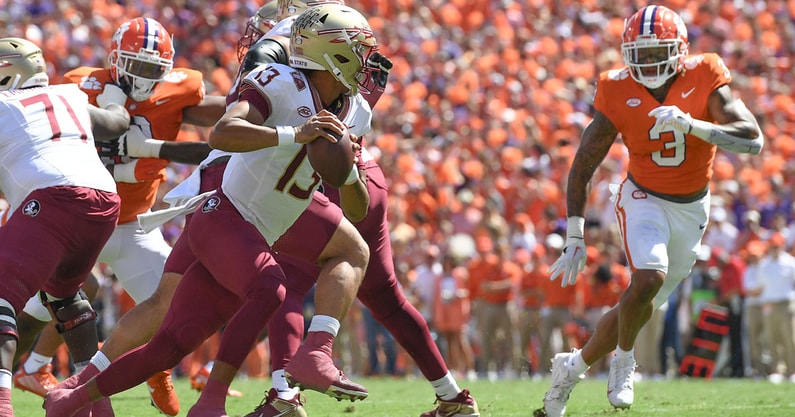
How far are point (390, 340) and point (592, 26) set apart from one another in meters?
8.94

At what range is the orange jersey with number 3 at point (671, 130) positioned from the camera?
6520 mm

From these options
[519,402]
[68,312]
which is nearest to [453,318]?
[519,402]

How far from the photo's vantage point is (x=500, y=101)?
1739 centimetres

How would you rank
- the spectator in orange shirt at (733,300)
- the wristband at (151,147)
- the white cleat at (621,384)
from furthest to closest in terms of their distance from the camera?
the spectator in orange shirt at (733,300) → the wristband at (151,147) → the white cleat at (621,384)

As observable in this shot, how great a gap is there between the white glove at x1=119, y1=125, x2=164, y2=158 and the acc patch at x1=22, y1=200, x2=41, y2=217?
1251 mm

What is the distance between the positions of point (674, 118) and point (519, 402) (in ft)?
7.43

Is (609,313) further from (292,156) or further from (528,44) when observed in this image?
(528,44)

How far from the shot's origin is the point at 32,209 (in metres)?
5.12

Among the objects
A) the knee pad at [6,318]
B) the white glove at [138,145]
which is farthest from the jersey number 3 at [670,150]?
the knee pad at [6,318]

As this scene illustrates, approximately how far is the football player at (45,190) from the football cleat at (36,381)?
4.83 ft

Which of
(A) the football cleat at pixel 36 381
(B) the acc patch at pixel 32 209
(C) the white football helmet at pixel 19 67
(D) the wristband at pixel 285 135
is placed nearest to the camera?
(D) the wristband at pixel 285 135

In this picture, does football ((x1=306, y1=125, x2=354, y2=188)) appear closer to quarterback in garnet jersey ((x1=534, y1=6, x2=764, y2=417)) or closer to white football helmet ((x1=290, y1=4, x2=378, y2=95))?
white football helmet ((x1=290, y1=4, x2=378, y2=95))

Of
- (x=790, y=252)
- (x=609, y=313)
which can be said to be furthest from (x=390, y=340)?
(x=609, y=313)

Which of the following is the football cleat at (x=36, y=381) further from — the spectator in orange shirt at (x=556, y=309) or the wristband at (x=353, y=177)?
the spectator in orange shirt at (x=556, y=309)
